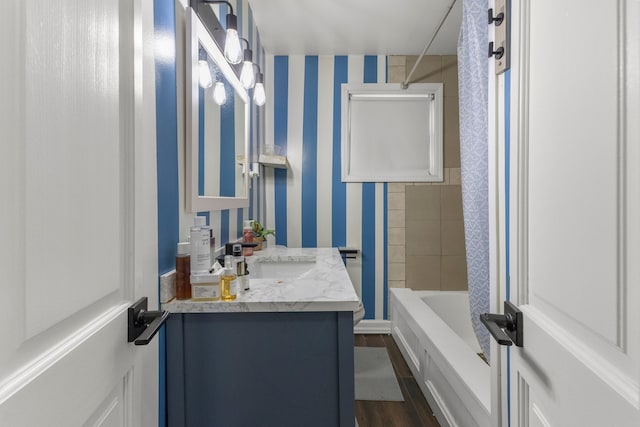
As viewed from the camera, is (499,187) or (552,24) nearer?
(552,24)

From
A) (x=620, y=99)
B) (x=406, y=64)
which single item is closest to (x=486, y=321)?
(x=620, y=99)

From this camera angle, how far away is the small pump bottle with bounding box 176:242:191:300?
3.05ft

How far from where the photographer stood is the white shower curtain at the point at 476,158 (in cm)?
142

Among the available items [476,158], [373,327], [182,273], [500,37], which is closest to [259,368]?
[182,273]

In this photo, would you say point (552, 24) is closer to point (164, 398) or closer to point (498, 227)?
point (498, 227)

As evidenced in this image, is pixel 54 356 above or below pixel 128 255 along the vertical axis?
below

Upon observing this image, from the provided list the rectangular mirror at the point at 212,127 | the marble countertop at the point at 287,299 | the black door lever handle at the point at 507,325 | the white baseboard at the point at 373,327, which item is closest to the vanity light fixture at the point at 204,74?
the rectangular mirror at the point at 212,127

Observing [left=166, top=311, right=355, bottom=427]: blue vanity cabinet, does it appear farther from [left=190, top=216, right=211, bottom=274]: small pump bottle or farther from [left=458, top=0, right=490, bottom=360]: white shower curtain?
[left=458, top=0, right=490, bottom=360]: white shower curtain

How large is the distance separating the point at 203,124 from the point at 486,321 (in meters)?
1.14

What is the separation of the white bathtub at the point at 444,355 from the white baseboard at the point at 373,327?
0.07 meters

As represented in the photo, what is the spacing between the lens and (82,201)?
1.51 feet

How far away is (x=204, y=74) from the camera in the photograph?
46.2 inches

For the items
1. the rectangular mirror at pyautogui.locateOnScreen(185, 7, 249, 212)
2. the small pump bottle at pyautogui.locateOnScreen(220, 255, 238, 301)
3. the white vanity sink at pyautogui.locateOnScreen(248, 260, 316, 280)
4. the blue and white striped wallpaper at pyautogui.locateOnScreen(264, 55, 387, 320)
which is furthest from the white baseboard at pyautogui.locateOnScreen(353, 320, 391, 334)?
the small pump bottle at pyautogui.locateOnScreen(220, 255, 238, 301)

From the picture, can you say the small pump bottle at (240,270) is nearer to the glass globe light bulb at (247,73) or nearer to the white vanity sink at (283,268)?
the white vanity sink at (283,268)
